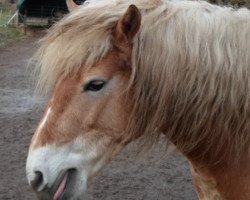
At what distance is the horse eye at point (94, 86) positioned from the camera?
179 centimetres

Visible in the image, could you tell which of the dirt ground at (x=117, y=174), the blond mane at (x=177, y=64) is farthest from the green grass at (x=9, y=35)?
the blond mane at (x=177, y=64)

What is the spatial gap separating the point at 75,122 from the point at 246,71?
69cm

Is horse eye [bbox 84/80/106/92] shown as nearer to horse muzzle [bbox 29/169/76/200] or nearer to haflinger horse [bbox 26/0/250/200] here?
haflinger horse [bbox 26/0/250/200]

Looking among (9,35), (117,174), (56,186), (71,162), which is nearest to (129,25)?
(71,162)

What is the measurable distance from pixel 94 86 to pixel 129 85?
13 cm

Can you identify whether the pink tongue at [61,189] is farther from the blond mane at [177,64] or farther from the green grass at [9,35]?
the green grass at [9,35]

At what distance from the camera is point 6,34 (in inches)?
506

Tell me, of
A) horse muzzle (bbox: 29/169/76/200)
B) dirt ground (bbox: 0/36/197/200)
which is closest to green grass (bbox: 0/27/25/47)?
dirt ground (bbox: 0/36/197/200)

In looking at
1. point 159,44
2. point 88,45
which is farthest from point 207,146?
point 88,45

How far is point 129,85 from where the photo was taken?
5.95 feet

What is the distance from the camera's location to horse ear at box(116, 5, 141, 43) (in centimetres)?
173

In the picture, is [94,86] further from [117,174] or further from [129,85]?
[117,174]

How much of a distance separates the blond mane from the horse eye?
71 mm

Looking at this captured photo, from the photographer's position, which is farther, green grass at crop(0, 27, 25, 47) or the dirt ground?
green grass at crop(0, 27, 25, 47)
